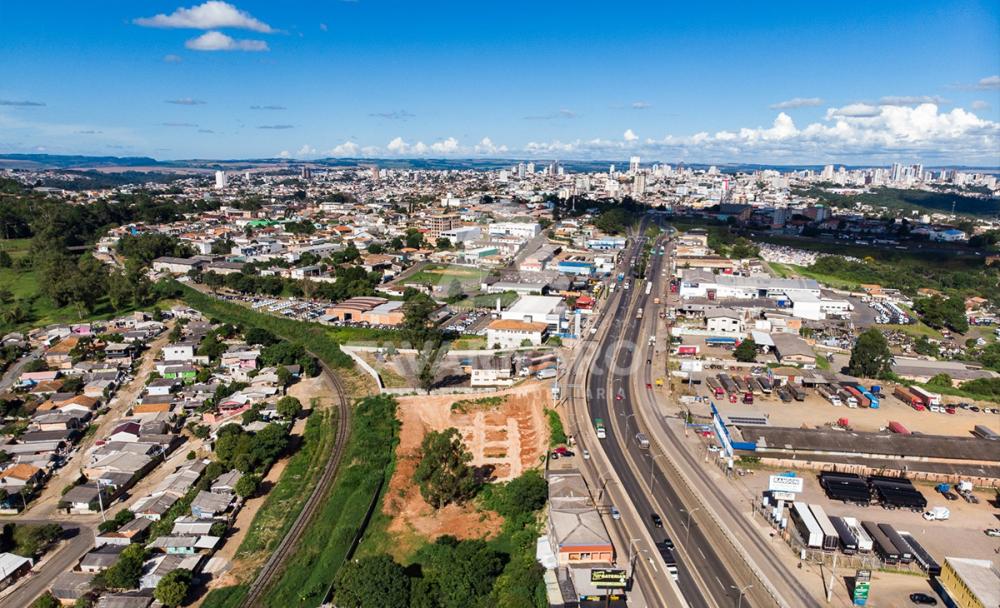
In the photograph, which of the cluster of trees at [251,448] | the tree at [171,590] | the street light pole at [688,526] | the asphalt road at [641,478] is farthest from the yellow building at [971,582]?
the cluster of trees at [251,448]

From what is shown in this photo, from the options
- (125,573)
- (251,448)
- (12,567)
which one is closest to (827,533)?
(125,573)

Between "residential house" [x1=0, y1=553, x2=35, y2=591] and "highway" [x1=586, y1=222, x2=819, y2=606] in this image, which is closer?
"highway" [x1=586, y1=222, x2=819, y2=606]

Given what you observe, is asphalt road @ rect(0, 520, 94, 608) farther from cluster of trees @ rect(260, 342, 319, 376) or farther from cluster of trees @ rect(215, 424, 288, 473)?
cluster of trees @ rect(260, 342, 319, 376)

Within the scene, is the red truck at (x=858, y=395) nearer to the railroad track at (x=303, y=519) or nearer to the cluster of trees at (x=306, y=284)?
the railroad track at (x=303, y=519)

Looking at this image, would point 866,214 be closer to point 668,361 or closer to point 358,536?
point 668,361

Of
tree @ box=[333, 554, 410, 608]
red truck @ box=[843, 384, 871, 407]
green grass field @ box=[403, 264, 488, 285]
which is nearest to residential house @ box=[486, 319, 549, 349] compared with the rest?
red truck @ box=[843, 384, 871, 407]
